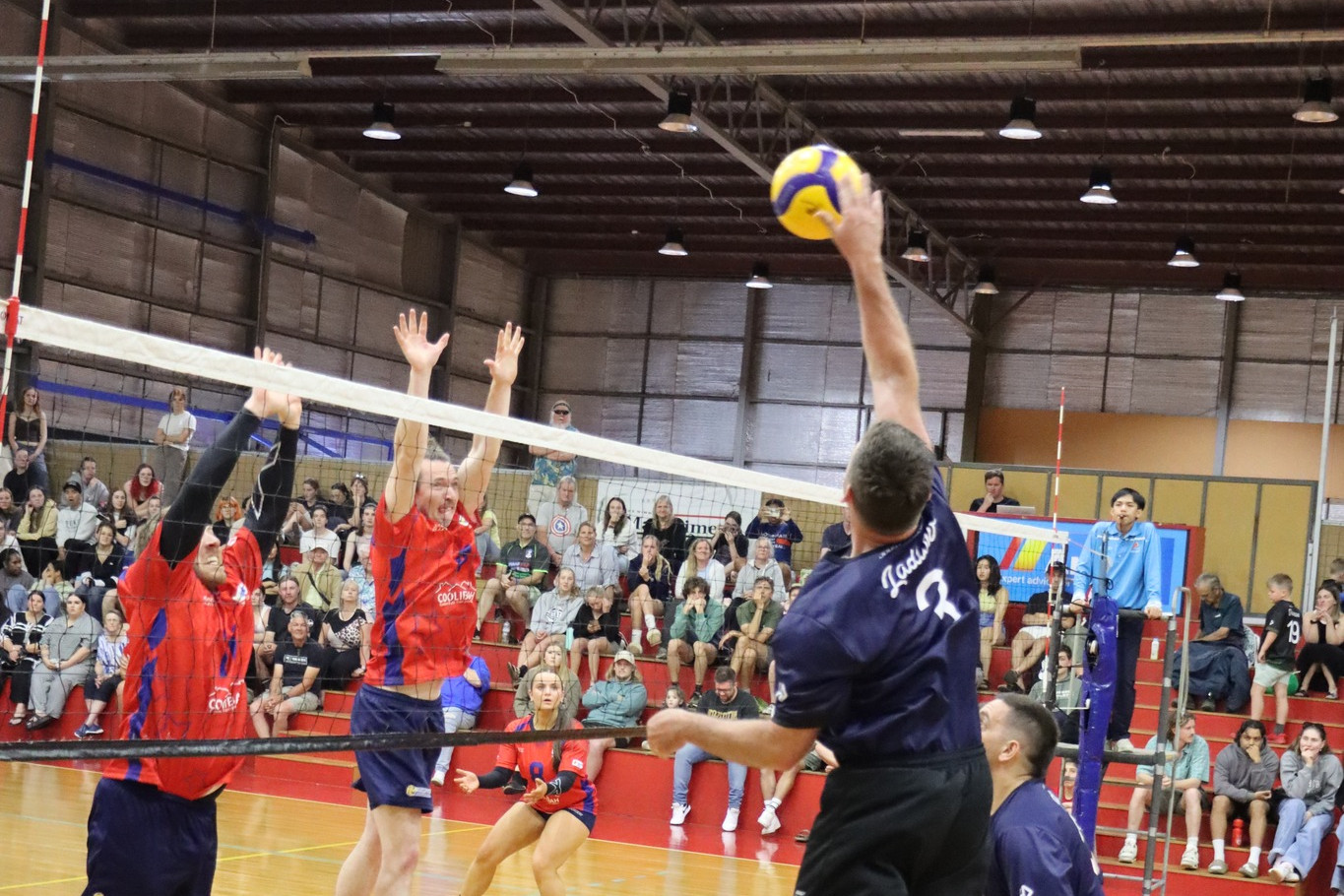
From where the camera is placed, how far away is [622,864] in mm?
12617

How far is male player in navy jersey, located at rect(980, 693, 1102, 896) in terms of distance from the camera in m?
4.83

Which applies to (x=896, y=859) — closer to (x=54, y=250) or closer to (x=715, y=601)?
(x=715, y=601)

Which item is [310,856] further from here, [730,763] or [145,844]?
[145,844]

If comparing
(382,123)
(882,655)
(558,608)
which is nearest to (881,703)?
(882,655)

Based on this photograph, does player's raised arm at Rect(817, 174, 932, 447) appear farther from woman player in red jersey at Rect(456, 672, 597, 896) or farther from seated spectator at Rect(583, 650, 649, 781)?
seated spectator at Rect(583, 650, 649, 781)

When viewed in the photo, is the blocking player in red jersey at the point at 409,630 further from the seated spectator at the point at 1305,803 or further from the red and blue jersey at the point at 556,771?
the seated spectator at the point at 1305,803

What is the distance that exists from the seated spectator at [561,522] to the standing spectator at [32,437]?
6.34m

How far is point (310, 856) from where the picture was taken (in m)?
11.8

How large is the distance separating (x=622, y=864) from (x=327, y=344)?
1873cm

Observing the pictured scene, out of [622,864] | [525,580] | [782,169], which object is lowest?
[622,864]

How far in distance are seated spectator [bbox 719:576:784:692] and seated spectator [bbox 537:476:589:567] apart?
95.2 inches

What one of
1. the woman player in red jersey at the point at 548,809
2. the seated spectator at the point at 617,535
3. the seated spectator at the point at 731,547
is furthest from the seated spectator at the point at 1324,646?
the woman player in red jersey at the point at 548,809

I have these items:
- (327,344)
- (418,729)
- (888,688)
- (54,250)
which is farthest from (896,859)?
(327,344)

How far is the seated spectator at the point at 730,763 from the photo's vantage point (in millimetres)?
13992
